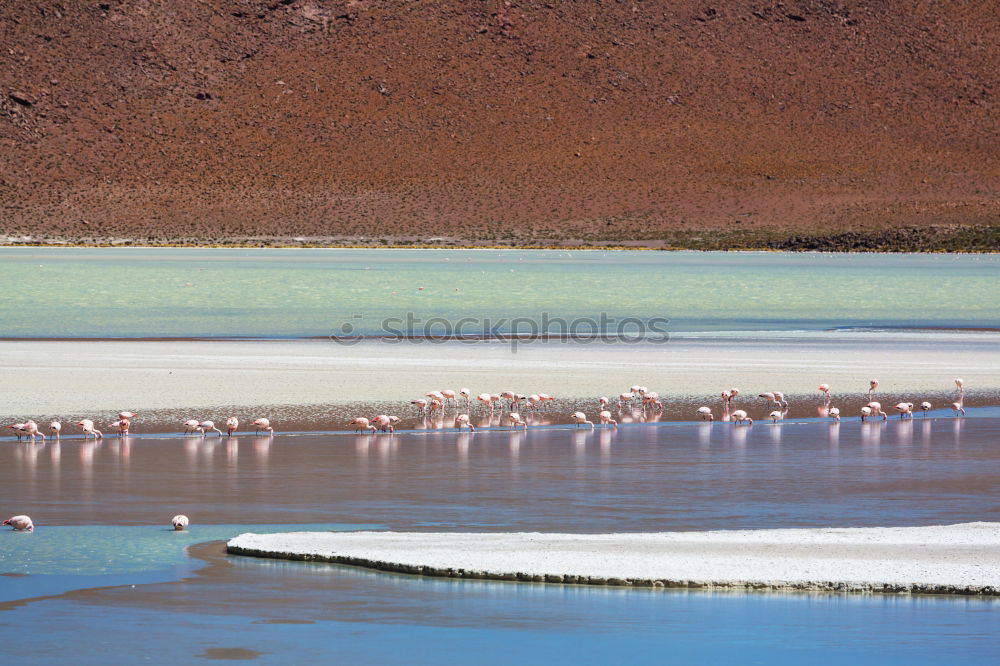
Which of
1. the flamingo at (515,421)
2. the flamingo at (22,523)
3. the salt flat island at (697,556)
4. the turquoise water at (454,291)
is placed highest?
the turquoise water at (454,291)

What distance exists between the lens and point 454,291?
41375mm

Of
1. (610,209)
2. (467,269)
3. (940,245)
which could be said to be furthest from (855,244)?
(467,269)

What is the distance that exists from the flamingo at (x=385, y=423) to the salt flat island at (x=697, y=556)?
4.77 m

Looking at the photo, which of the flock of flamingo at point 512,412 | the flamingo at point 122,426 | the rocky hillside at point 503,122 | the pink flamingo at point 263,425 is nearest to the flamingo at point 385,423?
the flock of flamingo at point 512,412

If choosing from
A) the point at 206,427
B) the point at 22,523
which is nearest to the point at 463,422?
the point at 206,427

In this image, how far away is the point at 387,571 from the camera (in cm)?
764

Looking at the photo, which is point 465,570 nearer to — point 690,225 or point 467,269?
point 467,269

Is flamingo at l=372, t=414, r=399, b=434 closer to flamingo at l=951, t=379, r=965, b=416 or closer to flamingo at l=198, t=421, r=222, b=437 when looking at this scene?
flamingo at l=198, t=421, r=222, b=437

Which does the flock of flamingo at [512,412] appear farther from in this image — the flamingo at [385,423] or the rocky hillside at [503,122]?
the rocky hillside at [503,122]

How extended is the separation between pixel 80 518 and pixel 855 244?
74309mm

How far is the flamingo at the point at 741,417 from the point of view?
559 inches

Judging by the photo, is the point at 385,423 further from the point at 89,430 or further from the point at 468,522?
the point at 468,522

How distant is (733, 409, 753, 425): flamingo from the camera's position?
46.6 ft

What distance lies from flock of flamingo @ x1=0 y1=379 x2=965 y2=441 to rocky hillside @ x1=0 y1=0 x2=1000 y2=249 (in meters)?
67.0
